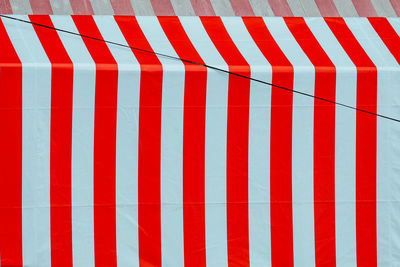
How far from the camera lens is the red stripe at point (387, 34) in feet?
14.4

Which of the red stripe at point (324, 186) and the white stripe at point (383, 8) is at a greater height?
the white stripe at point (383, 8)

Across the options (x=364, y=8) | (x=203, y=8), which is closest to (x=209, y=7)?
(x=203, y=8)

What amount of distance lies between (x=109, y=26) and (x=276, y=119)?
4.52ft

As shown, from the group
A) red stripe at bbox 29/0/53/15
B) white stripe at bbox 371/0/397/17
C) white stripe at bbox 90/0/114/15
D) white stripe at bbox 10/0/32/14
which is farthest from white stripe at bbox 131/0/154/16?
white stripe at bbox 371/0/397/17

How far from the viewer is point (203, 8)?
522 cm

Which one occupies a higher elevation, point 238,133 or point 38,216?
point 238,133

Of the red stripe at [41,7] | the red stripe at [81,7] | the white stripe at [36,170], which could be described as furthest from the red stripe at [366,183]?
the red stripe at [41,7]

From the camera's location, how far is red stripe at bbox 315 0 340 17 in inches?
209

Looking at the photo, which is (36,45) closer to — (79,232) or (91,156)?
(91,156)

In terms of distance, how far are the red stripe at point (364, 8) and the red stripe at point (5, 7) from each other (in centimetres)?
290

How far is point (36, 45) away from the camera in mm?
4059

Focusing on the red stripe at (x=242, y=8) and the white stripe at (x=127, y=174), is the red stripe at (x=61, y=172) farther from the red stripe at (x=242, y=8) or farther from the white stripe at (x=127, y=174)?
the red stripe at (x=242, y=8)

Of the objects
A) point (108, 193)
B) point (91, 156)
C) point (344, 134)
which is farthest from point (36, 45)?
point (344, 134)

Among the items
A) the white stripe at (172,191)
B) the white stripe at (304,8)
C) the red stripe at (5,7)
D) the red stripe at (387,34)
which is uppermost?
the white stripe at (304,8)
